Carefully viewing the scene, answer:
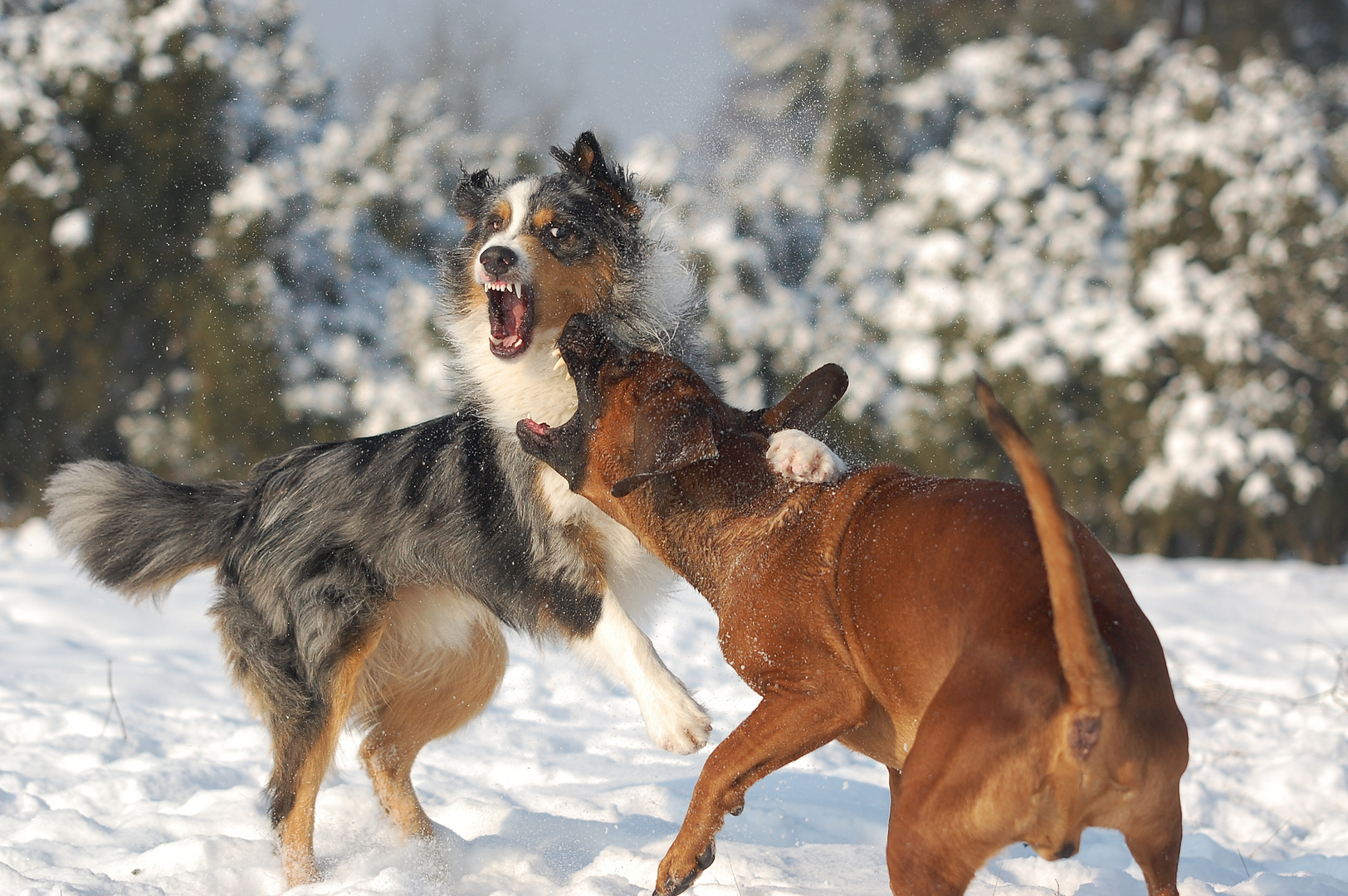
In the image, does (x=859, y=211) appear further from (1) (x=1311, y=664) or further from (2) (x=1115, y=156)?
(1) (x=1311, y=664)

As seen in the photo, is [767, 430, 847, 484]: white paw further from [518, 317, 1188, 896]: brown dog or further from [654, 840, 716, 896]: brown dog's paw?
[654, 840, 716, 896]: brown dog's paw

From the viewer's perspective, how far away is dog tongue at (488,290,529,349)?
4.21m

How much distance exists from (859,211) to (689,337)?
26.9 ft

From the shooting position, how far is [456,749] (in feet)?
18.3

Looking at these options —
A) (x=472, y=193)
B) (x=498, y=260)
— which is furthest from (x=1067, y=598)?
(x=472, y=193)

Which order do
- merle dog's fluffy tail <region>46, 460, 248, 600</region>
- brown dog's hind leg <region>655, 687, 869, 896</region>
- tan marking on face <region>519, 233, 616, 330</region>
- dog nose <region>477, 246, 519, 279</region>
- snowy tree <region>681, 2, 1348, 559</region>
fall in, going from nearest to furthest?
1. brown dog's hind leg <region>655, 687, 869, 896</region>
2. dog nose <region>477, 246, 519, 279</region>
3. tan marking on face <region>519, 233, 616, 330</region>
4. merle dog's fluffy tail <region>46, 460, 248, 600</region>
5. snowy tree <region>681, 2, 1348, 559</region>

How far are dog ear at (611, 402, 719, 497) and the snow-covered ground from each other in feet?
4.03

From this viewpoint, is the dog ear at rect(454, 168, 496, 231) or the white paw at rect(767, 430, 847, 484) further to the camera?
the dog ear at rect(454, 168, 496, 231)

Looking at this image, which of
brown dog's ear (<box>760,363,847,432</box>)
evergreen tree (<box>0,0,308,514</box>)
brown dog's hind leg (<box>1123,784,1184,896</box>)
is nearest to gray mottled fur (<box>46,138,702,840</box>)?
brown dog's ear (<box>760,363,847,432</box>)

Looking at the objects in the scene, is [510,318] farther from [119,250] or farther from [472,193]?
[119,250]

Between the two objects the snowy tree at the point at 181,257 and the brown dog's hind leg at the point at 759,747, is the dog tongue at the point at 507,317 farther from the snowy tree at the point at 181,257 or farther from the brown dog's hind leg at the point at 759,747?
the snowy tree at the point at 181,257

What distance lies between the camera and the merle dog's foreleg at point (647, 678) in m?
3.76

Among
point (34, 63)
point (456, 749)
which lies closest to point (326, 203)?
point (34, 63)

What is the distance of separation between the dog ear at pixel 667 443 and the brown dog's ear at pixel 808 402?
37cm
